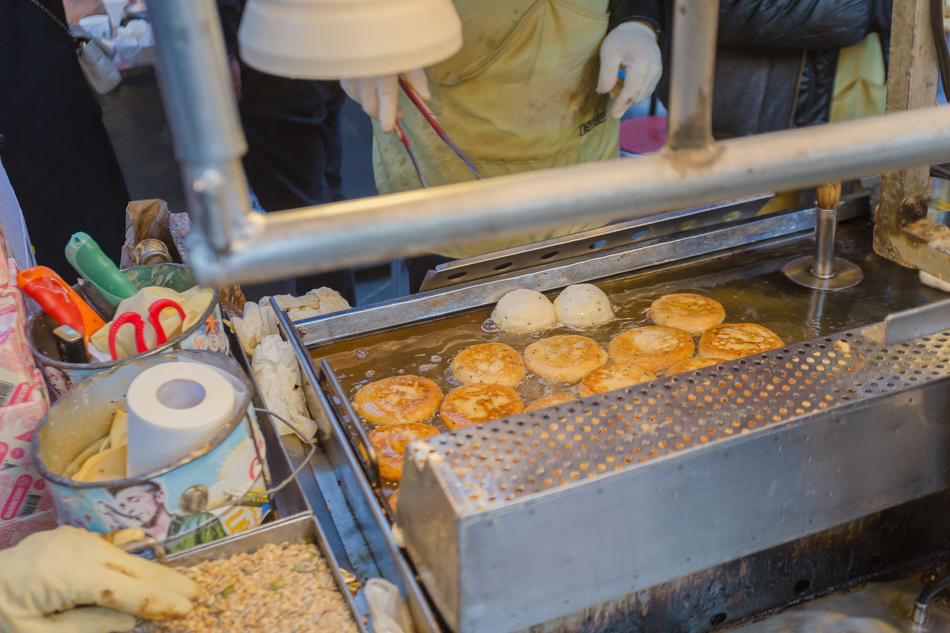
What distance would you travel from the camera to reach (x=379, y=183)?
3248mm

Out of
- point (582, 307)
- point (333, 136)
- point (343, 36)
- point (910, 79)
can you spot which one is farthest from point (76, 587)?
point (333, 136)

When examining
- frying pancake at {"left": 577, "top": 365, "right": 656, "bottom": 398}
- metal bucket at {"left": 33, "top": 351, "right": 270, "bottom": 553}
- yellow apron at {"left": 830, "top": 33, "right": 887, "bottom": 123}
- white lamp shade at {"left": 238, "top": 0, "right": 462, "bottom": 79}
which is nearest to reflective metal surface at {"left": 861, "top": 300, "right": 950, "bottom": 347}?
white lamp shade at {"left": 238, "top": 0, "right": 462, "bottom": 79}

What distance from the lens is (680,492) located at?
123 centimetres

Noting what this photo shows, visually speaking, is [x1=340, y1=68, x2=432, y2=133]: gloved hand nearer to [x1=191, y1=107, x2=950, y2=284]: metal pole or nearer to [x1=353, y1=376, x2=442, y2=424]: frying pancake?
[x1=353, y1=376, x2=442, y2=424]: frying pancake

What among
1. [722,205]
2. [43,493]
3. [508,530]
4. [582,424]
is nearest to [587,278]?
[722,205]

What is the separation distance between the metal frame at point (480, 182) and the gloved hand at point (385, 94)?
101cm

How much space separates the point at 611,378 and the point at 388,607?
3.13 ft

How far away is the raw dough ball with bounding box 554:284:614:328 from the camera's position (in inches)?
88.5

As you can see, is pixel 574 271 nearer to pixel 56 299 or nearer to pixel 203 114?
pixel 56 299

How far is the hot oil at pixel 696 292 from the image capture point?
2113 millimetres

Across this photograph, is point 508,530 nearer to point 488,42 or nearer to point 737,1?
point 488,42

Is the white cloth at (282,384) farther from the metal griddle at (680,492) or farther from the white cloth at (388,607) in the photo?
the white cloth at (388,607)

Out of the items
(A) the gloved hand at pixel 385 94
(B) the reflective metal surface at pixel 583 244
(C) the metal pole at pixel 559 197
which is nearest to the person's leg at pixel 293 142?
(B) the reflective metal surface at pixel 583 244

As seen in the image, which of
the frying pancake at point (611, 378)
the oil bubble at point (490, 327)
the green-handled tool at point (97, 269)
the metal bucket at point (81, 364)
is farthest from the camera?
the oil bubble at point (490, 327)
